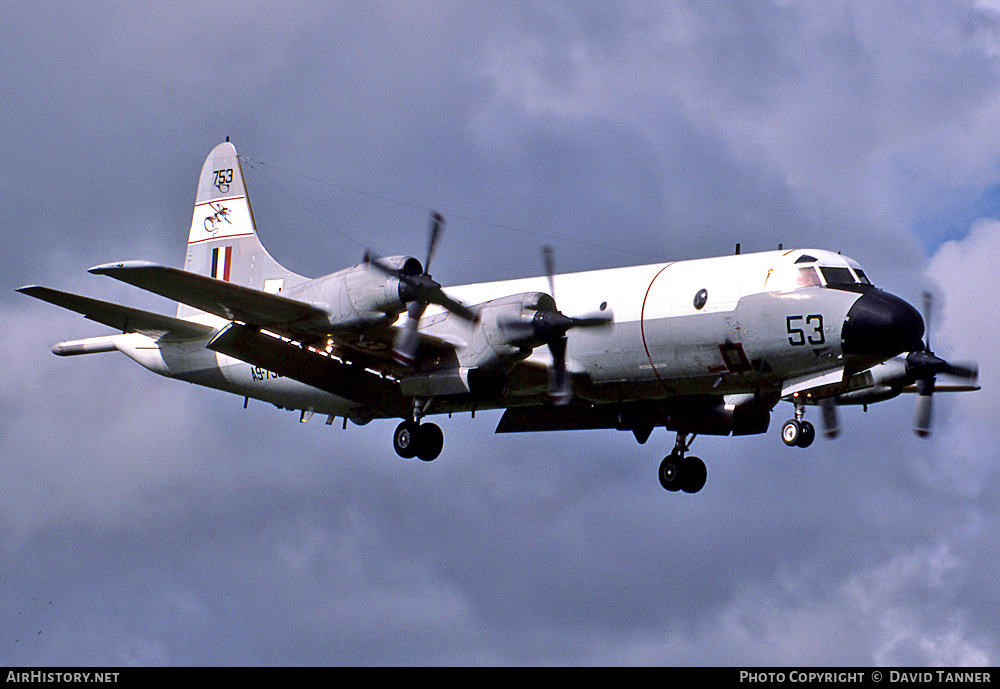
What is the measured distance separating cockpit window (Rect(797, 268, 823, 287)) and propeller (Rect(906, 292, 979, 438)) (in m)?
5.31

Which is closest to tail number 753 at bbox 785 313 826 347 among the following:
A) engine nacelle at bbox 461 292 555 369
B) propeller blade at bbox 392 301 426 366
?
engine nacelle at bbox 461 292 555 369

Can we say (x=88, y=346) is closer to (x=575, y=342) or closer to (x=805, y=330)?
(x=575, y=342)

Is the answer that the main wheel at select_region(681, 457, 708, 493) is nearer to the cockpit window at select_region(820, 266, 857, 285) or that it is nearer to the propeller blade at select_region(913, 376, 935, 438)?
the propeller blade at select_region(913, 376, 935, 438)

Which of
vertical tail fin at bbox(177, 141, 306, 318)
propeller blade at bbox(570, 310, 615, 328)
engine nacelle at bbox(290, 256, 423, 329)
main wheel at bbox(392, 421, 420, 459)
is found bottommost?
main wheel at bbox(392, 421, 420, 459)

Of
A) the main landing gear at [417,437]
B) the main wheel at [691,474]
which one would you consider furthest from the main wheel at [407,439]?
the main wheel at [691,474]

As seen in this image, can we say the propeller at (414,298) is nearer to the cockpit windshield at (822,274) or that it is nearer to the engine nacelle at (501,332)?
the engine nacelle at (501,332)

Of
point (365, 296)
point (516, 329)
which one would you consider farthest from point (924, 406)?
point (365, 296)

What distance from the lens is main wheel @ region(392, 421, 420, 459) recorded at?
2778 centimetres

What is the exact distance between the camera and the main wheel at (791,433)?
26.6 meters

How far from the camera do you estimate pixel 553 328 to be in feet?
83.6
